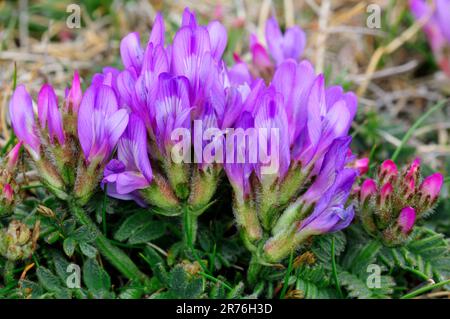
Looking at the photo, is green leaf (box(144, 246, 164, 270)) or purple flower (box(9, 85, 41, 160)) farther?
green leaf (box(144, 246, 164, 270))

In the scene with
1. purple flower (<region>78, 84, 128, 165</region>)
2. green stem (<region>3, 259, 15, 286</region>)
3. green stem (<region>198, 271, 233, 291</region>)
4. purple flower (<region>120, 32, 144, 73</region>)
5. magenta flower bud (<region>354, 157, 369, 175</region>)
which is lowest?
green stem (<region>198, 271, 233, 291</region>)

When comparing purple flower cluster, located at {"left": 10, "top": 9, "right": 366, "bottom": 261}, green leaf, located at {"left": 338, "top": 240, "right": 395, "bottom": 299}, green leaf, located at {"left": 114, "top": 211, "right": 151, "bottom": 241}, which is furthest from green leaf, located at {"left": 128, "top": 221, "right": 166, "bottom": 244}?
green leaf, located at {"left": 338, "top": 240, "right": 395, "bottom": 299}

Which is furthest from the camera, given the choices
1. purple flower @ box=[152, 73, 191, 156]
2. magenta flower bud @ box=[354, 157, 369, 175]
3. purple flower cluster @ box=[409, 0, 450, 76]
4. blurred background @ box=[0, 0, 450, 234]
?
purple flower cluster @ box=[409, 0, 450, 76]

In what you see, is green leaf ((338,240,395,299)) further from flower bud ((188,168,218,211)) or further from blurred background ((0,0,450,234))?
blurred background ((0,0,450,234))

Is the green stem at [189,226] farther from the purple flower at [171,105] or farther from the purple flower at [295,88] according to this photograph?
the purple flower at [295,88]

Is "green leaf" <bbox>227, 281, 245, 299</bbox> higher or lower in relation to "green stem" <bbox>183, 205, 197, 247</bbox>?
lower

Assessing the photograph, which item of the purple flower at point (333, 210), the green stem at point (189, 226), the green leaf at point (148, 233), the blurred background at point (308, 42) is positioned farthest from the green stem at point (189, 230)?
the blurred background at point (308, 42)

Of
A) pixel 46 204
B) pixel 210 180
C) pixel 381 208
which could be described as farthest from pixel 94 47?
pixel 381 208

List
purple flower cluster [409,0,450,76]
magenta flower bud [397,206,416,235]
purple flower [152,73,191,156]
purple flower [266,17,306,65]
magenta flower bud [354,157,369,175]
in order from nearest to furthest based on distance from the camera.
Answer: purple flower [152,73,191,156] < magenta flower bud [397,206,416,235] < magenta flower bud [354,157,369,175] < purple flower [266,17,306,65] < purple flower cluster [409,0,450,76]
